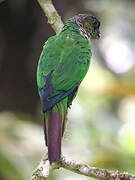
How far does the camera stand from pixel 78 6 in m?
6.57

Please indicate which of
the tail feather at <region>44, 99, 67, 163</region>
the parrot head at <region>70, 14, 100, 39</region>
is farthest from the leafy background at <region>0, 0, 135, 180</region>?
the parrot head at <region>70, 14, 100, 39</region>

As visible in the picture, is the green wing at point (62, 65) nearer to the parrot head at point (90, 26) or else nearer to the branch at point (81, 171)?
the parrot head at point (90, 26)

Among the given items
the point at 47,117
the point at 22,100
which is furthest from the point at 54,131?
the point at 22,100

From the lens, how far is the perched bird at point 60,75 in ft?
10.5

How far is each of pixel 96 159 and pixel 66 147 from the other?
0.38m

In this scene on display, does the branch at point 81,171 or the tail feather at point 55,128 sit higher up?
the tail feather at point 55,128

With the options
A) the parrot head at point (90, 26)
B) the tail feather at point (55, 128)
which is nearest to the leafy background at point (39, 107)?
the tail feather at point (55, 128)

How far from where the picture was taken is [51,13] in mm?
3855

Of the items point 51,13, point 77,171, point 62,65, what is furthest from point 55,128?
point 51,13

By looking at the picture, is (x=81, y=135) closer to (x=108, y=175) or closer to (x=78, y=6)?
(x=78, y=6)

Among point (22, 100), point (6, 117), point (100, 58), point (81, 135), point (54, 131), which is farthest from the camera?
point (100, 58)

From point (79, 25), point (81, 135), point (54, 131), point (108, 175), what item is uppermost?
point (79, 25)

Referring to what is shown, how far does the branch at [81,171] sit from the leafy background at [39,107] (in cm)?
63

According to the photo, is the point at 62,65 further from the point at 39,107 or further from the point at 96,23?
the point at 39,107
